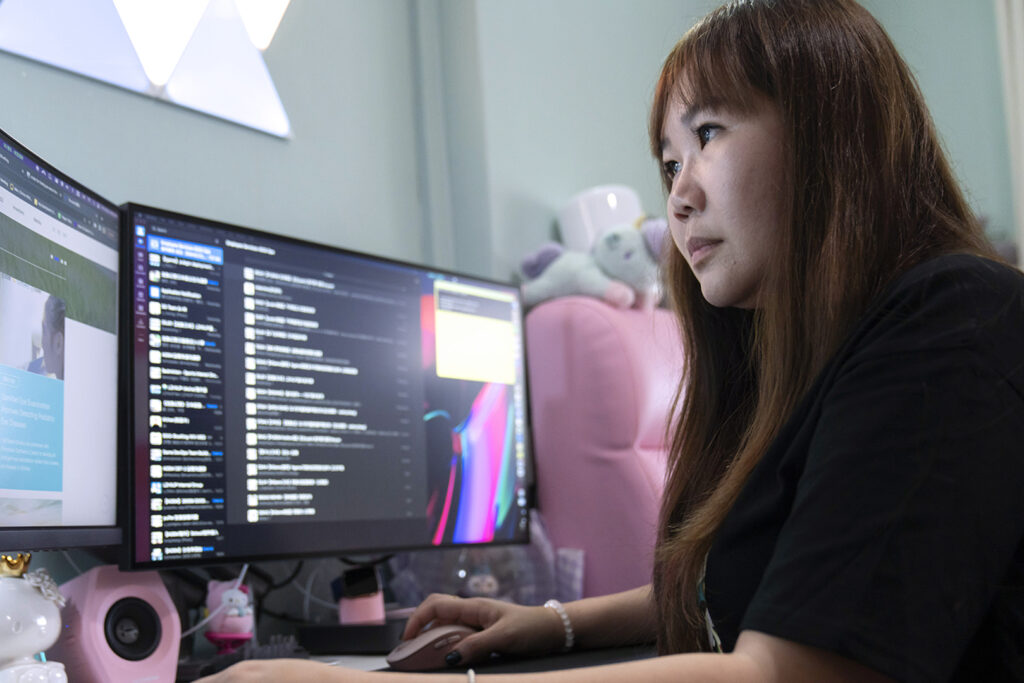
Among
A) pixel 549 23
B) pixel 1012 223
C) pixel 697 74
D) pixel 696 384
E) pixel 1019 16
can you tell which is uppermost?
pixel 1019 16

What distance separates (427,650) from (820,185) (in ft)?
1.95

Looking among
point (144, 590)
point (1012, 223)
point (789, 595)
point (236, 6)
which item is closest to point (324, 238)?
point (236, 6)

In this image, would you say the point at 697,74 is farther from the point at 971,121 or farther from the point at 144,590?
the point at 971,121

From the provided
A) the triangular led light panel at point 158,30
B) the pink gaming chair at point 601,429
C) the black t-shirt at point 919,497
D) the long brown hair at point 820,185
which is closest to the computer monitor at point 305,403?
the pink gaming chair at point 601,429

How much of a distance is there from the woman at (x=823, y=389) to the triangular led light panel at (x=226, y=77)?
0.78 m

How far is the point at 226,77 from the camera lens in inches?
57.6

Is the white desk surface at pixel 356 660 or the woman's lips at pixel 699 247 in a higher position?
the woman's lips at pixel 699 247

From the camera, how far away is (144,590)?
Answer: 3.42 feet

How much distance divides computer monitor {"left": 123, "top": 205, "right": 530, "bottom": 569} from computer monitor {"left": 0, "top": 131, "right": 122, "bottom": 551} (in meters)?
0.03

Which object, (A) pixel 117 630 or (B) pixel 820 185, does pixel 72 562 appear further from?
(B) pixel 820 185

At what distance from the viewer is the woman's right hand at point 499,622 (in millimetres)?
1039

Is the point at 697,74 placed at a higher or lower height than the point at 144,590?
higher

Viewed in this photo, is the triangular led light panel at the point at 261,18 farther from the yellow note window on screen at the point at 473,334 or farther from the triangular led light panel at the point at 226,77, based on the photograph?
the yellow note window on screen at the point at 473,334

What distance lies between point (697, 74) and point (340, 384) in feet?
2.22
